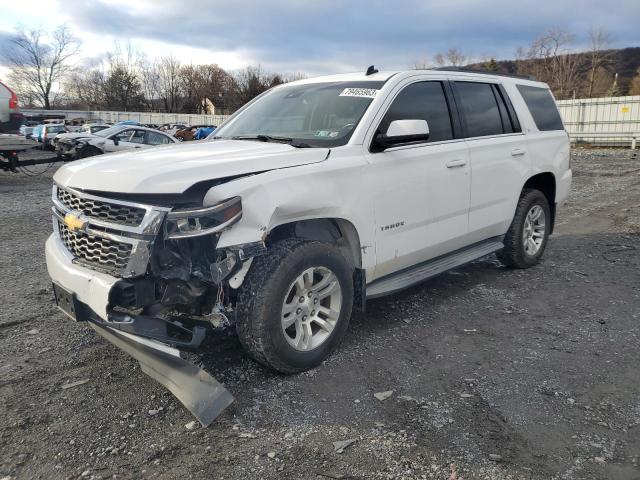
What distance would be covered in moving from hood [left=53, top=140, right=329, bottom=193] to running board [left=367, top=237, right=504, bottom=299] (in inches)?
43.0

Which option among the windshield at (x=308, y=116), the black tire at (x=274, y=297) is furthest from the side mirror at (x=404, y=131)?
the black tire at (x=274, y=297)

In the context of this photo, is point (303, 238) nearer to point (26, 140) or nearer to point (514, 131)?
point (514, 131)

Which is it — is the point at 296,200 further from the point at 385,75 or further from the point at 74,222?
the point at 385,75

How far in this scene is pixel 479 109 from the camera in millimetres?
4945

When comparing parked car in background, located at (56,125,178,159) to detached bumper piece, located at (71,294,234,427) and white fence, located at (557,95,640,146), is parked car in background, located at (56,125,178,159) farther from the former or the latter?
white fence, located at (557,95,640,146)

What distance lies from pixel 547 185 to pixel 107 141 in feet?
49.1

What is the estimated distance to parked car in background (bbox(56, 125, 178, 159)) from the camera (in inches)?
660

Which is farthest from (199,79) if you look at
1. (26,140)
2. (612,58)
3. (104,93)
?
(26,140)

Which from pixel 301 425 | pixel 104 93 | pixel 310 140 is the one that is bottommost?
pixel 301 425

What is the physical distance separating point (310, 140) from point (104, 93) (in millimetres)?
82820

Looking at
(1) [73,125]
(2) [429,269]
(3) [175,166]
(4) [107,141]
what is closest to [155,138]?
(4) [107,141]

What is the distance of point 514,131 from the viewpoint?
5348 millimetres

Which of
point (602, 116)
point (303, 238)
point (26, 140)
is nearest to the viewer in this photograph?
point (303, 238)

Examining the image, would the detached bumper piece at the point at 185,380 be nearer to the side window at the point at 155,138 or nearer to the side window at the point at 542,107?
the side window at the point at 542,107
